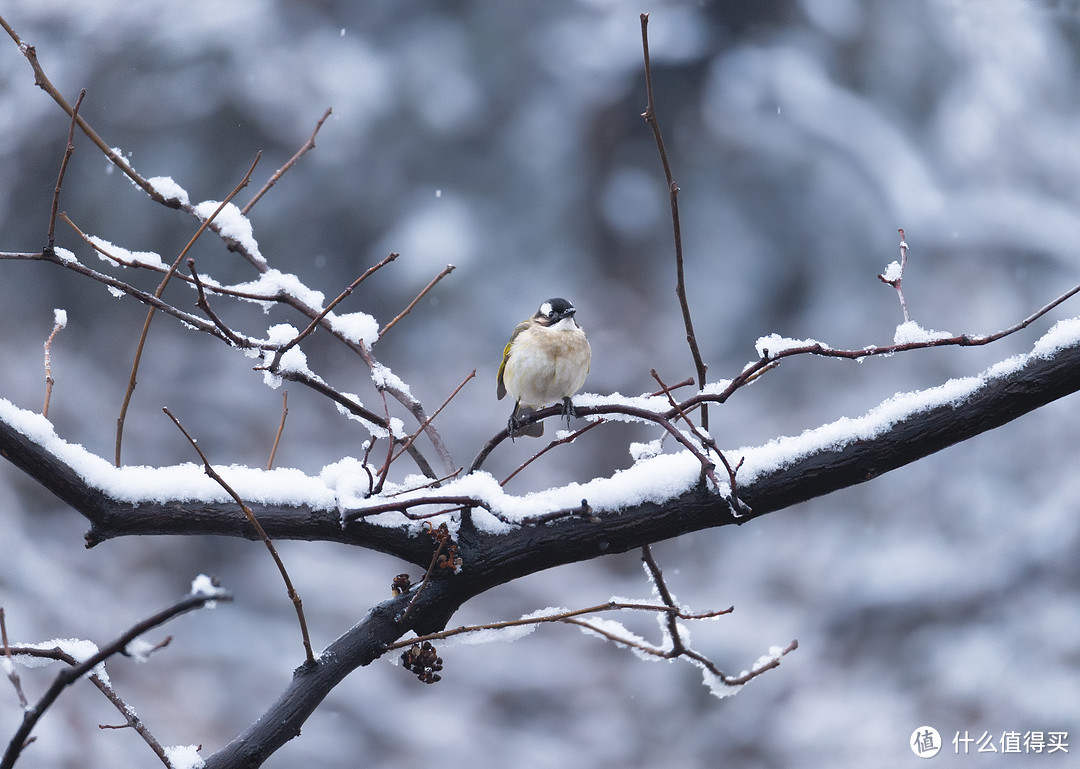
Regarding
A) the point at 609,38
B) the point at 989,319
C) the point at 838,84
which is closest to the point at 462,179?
the point at 609,38

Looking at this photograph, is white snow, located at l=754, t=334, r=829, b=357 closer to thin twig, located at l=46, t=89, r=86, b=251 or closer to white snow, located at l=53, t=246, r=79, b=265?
thin twig, located at l=46, t=89, r=86, b=251

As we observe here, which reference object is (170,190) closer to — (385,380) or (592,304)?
(385,380)

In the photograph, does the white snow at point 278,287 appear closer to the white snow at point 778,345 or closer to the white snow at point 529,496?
the white snow at point 529,496

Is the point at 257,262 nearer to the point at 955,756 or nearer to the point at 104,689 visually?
the point at 104,689

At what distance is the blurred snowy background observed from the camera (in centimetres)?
723

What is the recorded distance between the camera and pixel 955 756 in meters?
7.14

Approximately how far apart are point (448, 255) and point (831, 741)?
6129mm

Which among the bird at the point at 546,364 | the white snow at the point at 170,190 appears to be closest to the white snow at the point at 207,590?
the white snow at the point at 170,190

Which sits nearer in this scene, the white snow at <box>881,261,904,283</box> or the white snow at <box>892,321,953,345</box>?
the white snow at <box>892,321,953,345</box>

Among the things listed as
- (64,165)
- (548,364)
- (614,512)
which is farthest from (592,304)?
(64,165)

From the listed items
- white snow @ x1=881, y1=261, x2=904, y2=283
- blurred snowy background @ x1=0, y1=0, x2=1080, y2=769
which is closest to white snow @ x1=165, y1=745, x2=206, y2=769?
white snow @ x1=881, y1=261, x2=904, y2=283

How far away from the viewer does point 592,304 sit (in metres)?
8.73

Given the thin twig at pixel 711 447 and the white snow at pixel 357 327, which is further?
the white snow at pixel 357 327

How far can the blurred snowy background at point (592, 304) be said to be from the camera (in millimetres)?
7234
